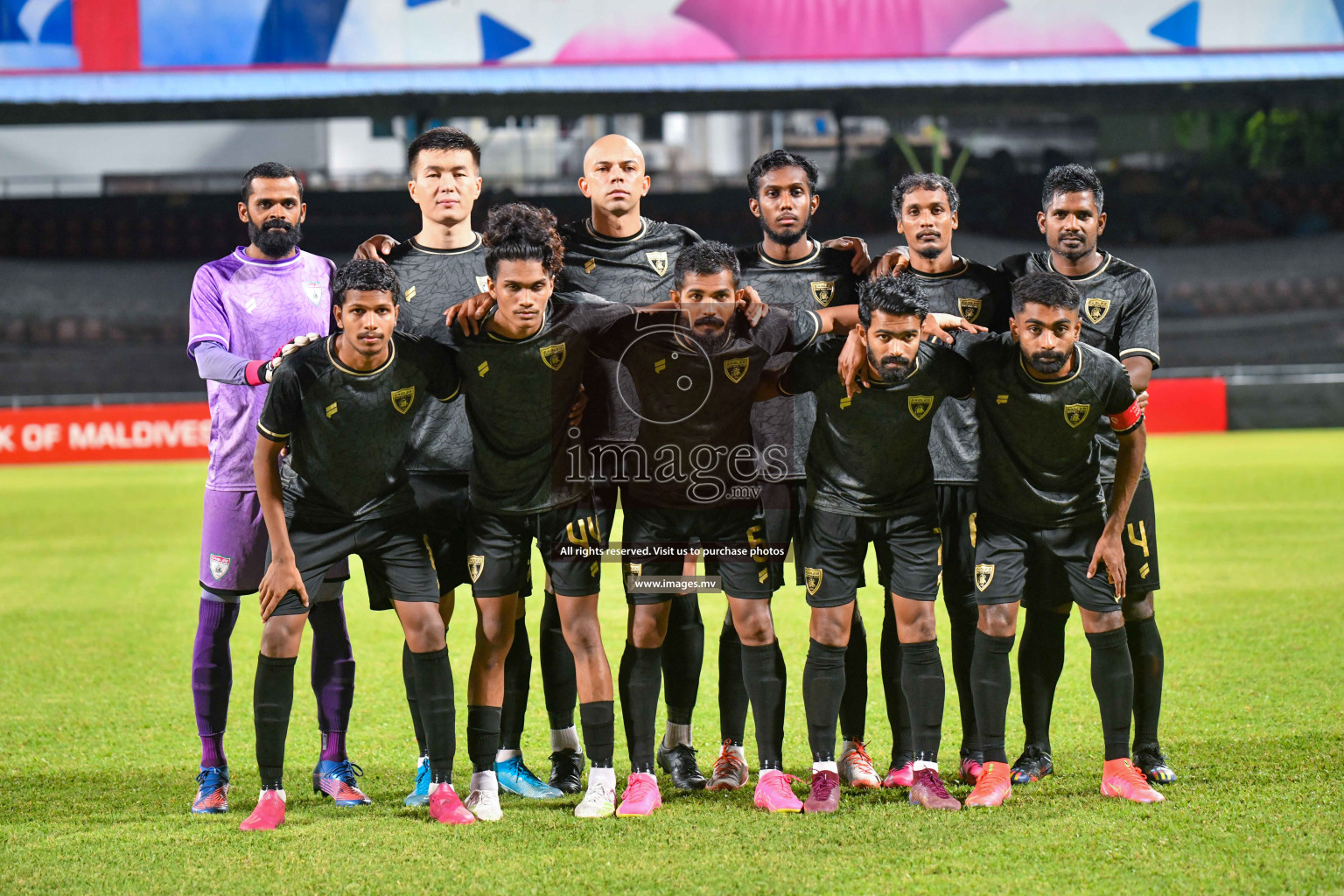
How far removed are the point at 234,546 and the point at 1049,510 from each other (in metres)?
2.74

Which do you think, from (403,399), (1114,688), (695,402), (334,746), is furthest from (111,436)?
(1114,688)

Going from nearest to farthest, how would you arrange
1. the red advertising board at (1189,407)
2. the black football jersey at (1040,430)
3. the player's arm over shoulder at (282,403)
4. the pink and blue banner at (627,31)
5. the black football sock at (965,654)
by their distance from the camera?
the player's arm over shoulder at (282,403), the black football jersey at (1040,430), the black football sock at (965,654), the red advertising board at (1189,407), the pink and blue banner at (627,31)

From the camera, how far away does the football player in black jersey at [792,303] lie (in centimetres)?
450

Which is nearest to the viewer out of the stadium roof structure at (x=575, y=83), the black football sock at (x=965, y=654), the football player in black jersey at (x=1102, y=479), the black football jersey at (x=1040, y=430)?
the black football jersey at (x=1040, y=430)

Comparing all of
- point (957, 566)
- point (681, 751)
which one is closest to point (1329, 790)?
point (957, 566)

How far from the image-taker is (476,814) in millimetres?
4121

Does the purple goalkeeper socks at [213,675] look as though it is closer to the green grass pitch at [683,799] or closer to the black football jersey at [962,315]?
the green grass pitch at [683,799]

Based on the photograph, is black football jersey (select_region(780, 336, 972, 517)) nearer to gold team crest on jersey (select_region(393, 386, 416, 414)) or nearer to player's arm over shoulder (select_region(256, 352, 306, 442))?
A: gold team crest on jersey (select_region(393, 386, 416, 414))

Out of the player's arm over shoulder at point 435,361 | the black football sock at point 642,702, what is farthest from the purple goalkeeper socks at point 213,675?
the black football sock at point 642,702

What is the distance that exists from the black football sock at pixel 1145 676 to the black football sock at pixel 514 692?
81.9 inches

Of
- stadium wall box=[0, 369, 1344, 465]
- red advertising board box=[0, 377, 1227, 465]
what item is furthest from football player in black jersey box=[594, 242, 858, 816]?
red advertising board box=[0, 377, 1227, 465]

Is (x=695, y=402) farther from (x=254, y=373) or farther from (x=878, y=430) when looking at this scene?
(x=254, y=373)

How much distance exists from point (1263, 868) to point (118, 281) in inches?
1124

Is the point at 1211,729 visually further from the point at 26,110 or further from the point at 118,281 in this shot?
the point at 118,281
